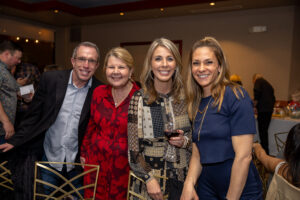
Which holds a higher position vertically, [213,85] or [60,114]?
[213,85]

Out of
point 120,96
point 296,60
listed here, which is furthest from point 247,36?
point 120,96

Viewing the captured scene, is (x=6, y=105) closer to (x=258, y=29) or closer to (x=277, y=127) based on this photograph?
(x=277, y=127)

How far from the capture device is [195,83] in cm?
154

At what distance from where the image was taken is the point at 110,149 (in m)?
1.73

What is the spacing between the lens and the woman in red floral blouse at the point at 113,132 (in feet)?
5.70

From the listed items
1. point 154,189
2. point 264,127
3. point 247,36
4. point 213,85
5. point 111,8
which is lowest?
point 264,127

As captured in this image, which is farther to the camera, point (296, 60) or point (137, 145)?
point (296, 60)

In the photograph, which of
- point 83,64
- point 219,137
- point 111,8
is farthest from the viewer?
point 111,8

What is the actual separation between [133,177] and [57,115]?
2.72 ft

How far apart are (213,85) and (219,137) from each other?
30cm

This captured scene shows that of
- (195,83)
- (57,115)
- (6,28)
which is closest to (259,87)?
(195,83)

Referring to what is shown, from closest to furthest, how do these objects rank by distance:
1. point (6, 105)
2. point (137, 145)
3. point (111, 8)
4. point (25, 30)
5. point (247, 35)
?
point (137, 145) < point (6, 105) < point (247, 35) < point (111, 8) < point (25, 30)

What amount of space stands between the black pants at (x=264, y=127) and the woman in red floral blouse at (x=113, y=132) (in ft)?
11.4

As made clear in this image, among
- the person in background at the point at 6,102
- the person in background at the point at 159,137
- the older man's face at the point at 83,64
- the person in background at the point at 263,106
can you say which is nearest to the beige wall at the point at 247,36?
the person in background at the point at 263,106
